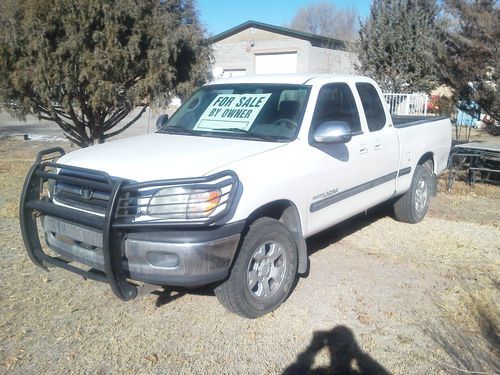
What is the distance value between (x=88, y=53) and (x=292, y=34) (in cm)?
2377

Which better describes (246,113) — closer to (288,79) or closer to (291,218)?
(288,79)

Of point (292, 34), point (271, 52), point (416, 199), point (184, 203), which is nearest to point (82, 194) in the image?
point (184, 203)

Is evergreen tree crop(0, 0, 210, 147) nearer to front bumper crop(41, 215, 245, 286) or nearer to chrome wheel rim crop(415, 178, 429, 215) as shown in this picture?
chrome wheel rim crop(415, 178, 429, 215)

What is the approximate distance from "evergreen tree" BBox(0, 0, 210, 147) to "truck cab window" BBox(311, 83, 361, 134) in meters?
3.54

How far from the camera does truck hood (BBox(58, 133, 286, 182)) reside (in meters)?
3.50

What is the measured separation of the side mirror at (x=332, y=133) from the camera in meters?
4.23

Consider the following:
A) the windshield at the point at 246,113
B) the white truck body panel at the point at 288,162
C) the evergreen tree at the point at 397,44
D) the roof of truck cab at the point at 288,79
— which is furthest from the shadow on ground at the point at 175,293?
the evergreen tree at the point at 397,44

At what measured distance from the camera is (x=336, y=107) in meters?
4.94

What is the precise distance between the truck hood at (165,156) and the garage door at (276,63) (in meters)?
26.1

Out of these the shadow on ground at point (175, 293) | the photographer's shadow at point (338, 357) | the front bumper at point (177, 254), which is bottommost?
the photographer's shadow at point (338, 357)

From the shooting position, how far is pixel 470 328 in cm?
380

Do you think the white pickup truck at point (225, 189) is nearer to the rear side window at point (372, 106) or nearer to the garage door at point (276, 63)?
the rear side window at point (372, 106)

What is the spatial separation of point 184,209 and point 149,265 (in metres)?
0.46

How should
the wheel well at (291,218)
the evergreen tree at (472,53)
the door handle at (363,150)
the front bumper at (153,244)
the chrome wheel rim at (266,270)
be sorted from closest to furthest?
the front bumper at (153,244) < the chrome wheel rim at (266,270) < the wheel well at (291,218) < the door handle at (363,150) < the evergreen tree at (472,53)
